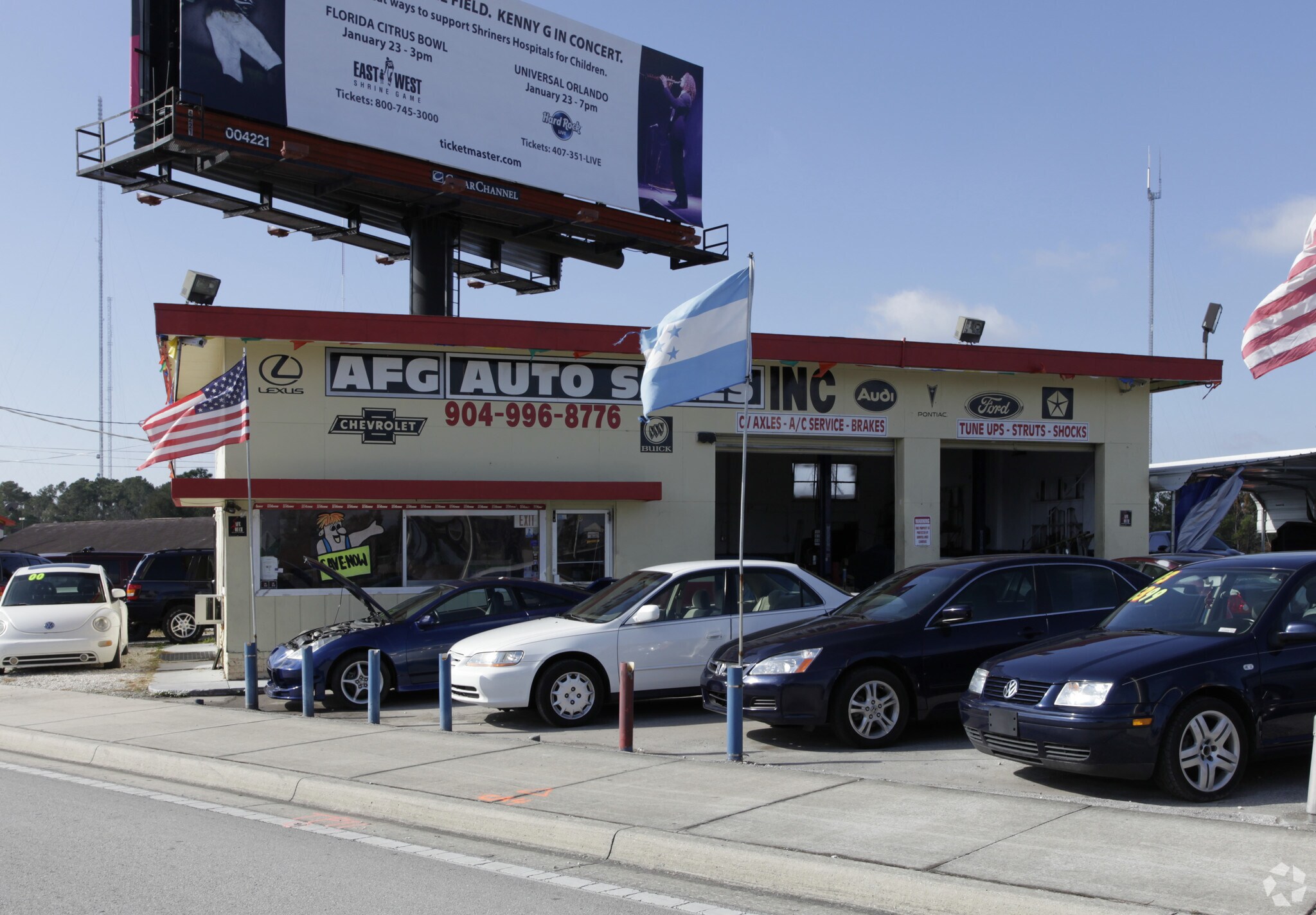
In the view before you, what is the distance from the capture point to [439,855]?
6980mm

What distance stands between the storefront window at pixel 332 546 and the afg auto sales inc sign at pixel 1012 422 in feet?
32.0

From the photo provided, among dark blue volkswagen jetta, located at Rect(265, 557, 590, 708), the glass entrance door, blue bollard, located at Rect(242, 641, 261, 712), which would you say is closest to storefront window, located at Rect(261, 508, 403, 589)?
the glass entrance door

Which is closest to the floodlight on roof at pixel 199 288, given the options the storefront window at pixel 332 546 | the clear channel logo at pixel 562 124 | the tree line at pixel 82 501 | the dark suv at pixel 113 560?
the storefront window at pixel 332 546

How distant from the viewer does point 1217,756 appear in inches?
299

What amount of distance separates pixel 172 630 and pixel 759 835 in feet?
60.2

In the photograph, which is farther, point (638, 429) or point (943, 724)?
point (638, 429)

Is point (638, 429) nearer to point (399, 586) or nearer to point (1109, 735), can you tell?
point (399, 586)

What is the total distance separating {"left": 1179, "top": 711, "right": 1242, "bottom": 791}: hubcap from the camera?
24.7 ft

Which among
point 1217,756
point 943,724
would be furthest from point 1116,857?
point 943,724

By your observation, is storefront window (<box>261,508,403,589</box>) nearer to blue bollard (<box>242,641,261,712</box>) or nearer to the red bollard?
blue bollard (<box>242,641,261,712</box>)

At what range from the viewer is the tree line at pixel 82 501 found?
89.6 meters

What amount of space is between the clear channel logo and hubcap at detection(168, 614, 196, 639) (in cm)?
1199

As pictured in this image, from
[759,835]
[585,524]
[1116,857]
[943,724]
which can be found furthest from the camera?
Result: [585,524]

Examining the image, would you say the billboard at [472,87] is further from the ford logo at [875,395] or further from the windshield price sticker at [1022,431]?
the windshield price sticker at [1022,431]
